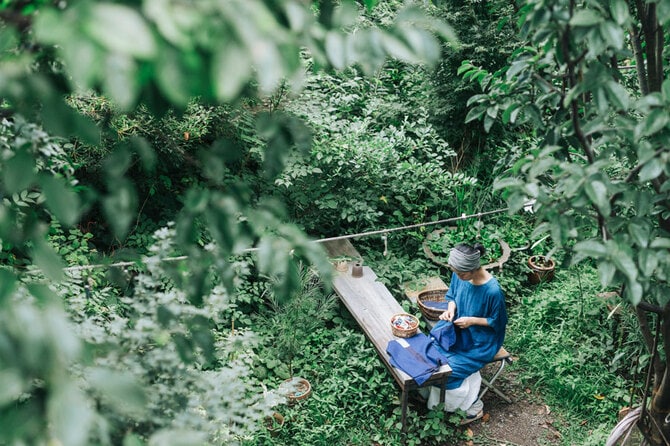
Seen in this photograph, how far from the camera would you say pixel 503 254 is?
19.3 ft

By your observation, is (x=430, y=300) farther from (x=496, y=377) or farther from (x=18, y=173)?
(x=18, y=173)

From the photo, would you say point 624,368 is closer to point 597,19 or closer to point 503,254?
point 503,254

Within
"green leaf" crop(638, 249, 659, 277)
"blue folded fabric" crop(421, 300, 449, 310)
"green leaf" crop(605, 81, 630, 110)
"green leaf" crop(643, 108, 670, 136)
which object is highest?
"green leaf" crop(605, 81, 630, 110)

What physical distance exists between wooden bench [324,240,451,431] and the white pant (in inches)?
3.2

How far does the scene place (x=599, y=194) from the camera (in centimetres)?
182

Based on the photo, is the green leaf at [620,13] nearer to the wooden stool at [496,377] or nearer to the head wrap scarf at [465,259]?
the head wrap scarf at [465,259]

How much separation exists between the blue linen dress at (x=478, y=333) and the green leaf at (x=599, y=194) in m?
2.49

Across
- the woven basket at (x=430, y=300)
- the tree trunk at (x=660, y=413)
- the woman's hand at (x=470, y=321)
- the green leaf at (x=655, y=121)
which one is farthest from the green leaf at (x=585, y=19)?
the woven basket at (x=430, y=300)

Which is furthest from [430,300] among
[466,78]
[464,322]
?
[466,78]

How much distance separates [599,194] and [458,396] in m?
2.85

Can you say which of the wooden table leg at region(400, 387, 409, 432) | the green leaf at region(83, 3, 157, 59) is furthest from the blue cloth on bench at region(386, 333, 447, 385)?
the green leaf at region(83, 3, 157, 59)

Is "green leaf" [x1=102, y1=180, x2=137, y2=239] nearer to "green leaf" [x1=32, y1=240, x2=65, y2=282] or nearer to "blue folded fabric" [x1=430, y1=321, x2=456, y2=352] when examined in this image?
"green leaf" [x1=32, y1=240, x2=65, y2=282]

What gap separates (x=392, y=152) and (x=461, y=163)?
Answer: 49.9 inches

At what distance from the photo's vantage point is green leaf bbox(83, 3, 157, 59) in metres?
0.87
